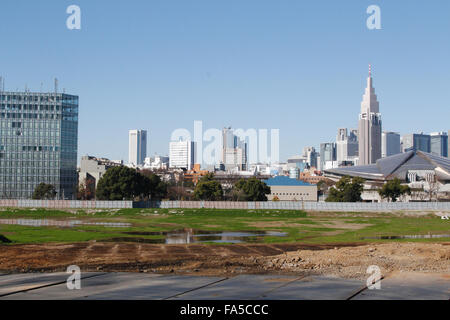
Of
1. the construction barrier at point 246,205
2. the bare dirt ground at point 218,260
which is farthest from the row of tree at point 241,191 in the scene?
the bare dirt ground at point 218,260

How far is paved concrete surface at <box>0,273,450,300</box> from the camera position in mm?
15172

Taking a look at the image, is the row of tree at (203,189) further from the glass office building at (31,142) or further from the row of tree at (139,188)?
the glass office building at (31,142)

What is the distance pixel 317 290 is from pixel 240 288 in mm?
2452

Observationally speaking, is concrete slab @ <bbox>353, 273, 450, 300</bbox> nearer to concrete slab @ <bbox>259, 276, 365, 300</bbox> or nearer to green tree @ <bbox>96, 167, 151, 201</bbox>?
concrete slab @ <bbox>259, 276, 365, 300</bbox>

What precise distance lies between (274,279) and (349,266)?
16.2 feet

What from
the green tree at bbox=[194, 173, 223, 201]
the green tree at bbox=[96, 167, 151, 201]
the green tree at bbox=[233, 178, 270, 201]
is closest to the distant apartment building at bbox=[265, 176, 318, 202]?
the green tree at bbox=[233, 178, 270, 201]

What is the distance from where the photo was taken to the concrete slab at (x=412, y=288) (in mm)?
15068

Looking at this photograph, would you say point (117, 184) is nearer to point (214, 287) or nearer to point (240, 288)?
point (214, 287)

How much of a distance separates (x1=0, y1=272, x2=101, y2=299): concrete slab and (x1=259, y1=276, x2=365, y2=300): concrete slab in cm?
764

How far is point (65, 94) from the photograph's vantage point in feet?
422

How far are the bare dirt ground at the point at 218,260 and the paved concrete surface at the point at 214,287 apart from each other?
1913mm
